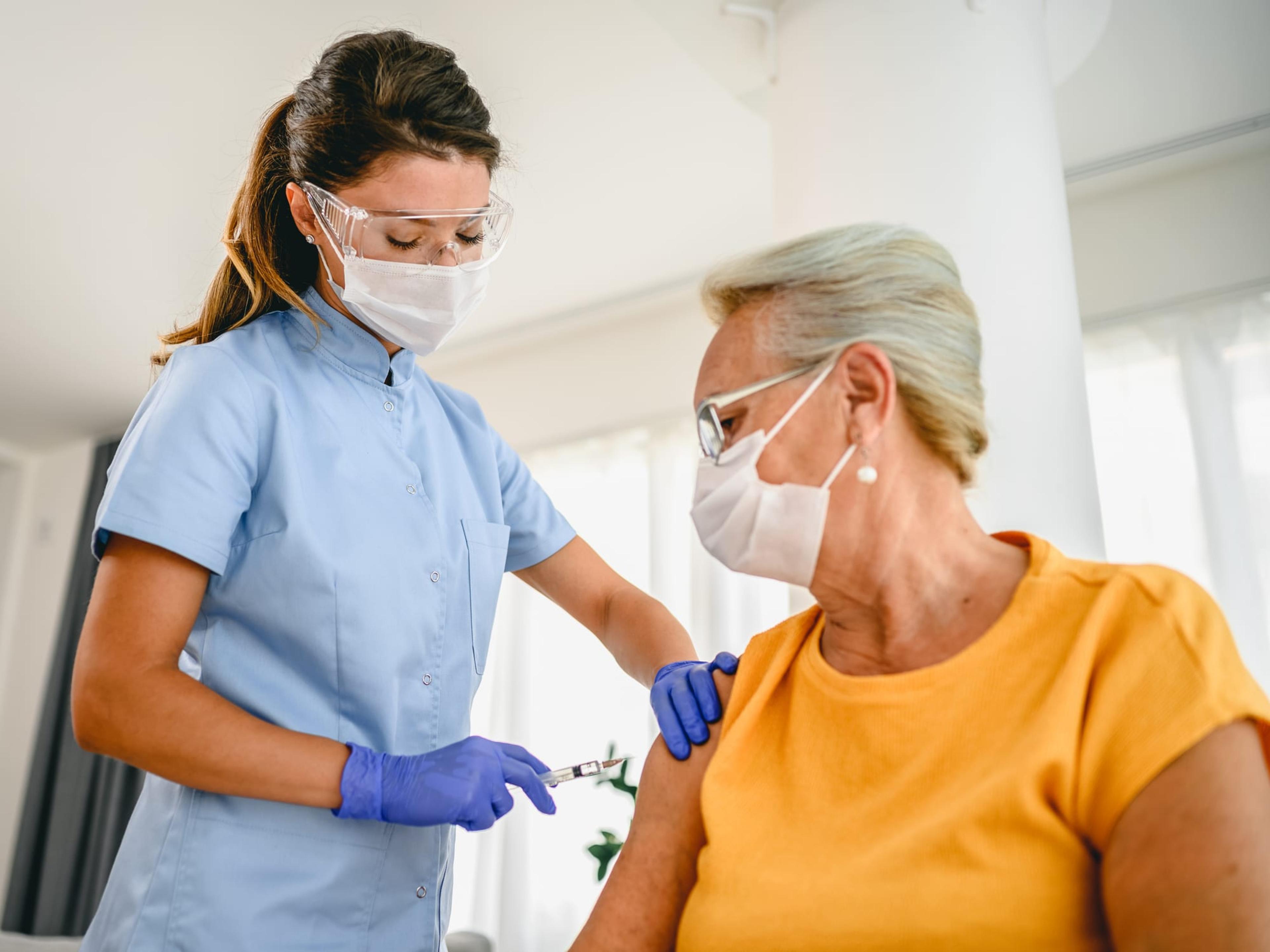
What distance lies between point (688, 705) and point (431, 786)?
0.32 m

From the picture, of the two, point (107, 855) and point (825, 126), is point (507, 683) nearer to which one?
point (107, 855)

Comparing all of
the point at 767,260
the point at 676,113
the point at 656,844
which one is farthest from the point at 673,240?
the point at 656,844

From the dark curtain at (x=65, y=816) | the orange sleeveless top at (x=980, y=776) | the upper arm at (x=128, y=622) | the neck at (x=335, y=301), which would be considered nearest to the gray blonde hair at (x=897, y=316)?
the orange sleeveless top at (x=980, y=776)

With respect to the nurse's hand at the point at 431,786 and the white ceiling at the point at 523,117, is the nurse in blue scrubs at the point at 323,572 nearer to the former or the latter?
the nurse's hand at the point at 431,786

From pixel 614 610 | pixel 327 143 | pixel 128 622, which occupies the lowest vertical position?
pixel 128 622

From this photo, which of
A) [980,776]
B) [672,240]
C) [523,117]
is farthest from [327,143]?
[672,240]

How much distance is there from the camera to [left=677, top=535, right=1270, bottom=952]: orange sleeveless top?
82 centimetres

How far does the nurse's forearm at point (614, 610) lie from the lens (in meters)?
1.56

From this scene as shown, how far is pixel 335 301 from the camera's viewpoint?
1499 millimetres

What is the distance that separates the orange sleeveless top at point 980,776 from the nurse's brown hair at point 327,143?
2.95 feet

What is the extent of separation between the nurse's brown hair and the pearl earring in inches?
29.4

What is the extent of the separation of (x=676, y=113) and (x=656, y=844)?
8.29ft

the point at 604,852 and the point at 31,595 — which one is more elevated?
the point at 31,595

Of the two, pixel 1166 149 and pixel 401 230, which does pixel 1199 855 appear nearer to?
pixel 401 230
